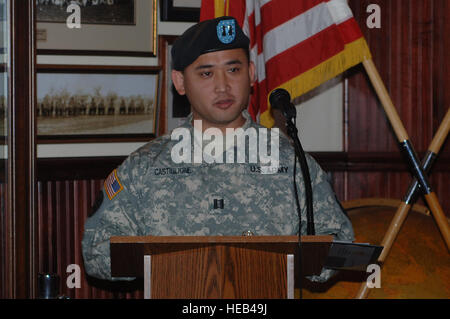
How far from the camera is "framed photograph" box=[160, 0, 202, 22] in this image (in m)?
3.06

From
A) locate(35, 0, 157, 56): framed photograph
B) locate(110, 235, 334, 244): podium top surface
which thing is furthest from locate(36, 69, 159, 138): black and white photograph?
locate(110, 235, 334, 244): podium top surface

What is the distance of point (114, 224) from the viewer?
2184 millimetres

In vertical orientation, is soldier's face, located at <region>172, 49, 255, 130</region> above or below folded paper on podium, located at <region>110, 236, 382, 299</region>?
above

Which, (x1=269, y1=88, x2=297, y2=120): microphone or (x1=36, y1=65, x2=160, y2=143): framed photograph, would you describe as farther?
(x1=36, y1=65, x2=160, y2=143): framed photograph

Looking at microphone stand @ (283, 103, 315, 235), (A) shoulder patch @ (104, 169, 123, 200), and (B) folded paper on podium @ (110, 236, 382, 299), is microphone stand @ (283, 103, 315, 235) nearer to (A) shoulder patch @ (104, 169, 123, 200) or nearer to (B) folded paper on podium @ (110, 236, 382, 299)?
(B) folded paper on podium @ (110, 236, 382, 299)

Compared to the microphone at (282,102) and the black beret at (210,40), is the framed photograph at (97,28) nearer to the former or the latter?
the black beret at (210,40)

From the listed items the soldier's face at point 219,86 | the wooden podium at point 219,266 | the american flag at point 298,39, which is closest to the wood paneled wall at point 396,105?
the american flag at point 298,39

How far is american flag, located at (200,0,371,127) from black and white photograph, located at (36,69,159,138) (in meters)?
0.50

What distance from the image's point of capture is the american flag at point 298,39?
9.10 ft

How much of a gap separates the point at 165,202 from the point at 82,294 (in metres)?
0.98

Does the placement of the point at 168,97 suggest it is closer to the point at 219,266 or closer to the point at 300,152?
the point at 300,152

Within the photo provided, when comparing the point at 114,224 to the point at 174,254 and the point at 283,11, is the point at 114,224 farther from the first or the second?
the point at 283,11

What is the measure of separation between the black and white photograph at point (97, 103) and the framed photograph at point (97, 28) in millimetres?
104
